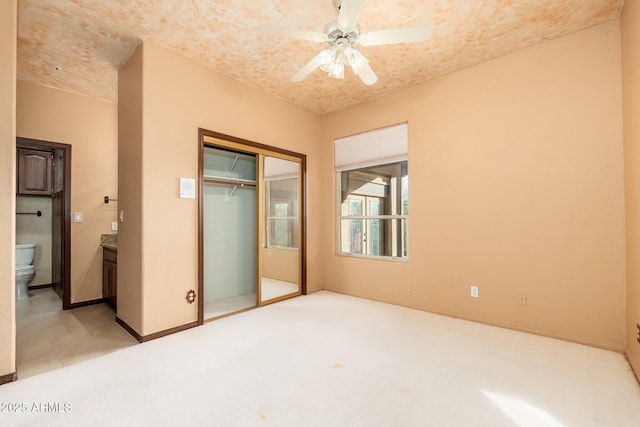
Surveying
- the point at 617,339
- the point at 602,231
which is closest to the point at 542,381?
the point at 617,339

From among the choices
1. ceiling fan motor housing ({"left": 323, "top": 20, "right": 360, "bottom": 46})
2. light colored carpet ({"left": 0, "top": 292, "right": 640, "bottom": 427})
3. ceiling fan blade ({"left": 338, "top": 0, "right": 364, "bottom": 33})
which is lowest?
light colored carpet ({"left": 0, "top": 292, "right": 640, "bottom": 427})

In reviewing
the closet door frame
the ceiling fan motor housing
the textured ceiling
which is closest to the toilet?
the textured ceiling

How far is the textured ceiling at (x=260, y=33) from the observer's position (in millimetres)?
2305

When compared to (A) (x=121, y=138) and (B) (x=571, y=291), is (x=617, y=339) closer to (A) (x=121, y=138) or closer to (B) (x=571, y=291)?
(B) (x=571, y=291)

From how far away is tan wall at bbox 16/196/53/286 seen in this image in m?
4.62

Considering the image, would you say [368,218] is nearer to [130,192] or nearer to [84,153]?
[130,192]

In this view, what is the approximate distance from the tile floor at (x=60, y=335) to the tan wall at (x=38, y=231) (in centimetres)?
95

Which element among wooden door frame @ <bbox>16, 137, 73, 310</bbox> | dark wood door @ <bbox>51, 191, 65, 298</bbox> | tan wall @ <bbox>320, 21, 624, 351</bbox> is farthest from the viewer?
dark wood door @ <bbox>51, 191, 65, 298</bbox>

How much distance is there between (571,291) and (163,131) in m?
4.12

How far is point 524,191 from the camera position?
2.88 metres

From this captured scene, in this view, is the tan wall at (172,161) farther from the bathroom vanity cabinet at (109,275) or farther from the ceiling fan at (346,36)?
the ceiling fan at (346,36)

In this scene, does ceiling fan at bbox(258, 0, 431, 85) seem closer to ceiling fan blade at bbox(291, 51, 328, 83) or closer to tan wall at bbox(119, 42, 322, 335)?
ceiling fan blade at bbox(291, 51, 328, 83)

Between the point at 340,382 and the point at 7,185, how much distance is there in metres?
2.66

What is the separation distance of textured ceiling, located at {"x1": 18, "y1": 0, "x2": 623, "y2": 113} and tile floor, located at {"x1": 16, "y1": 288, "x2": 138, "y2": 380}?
2776mm
